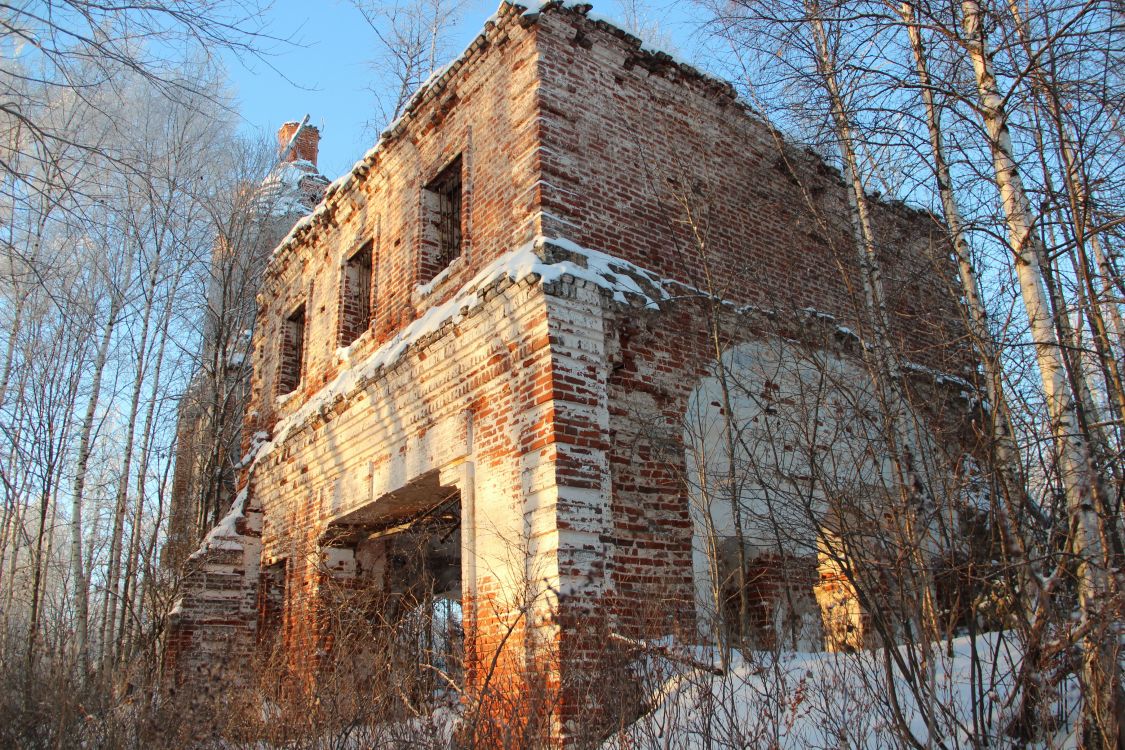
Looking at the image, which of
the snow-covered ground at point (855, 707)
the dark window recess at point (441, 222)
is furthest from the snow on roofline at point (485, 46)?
the snow-covered ground at point (855, 707)

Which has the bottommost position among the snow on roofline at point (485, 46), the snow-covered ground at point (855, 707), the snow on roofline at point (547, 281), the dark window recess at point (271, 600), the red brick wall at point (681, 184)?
the snow-covered ground at point (855, 707)

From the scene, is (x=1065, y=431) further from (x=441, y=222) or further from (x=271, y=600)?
(x=271, y=600)

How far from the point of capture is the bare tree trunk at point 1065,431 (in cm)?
344

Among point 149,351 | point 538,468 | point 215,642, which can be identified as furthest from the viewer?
point 149,351

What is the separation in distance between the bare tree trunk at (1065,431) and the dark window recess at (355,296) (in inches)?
292

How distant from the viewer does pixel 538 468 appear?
6.05m

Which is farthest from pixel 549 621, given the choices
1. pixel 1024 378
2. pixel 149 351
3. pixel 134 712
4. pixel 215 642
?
pixel 149 351

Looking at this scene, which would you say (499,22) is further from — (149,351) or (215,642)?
(149,351)

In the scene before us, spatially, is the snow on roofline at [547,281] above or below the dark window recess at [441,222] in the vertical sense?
below

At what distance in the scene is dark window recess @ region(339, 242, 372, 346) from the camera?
10.5 meters

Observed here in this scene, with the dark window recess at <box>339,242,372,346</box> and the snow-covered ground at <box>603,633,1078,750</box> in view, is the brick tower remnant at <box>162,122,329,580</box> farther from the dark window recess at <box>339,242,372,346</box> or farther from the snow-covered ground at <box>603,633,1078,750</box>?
the snow-covered ground at <box>603,633,1078,750</box>

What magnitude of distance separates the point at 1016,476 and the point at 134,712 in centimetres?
565

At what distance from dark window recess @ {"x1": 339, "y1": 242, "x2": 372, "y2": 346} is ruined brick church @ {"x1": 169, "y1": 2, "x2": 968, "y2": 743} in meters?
0.04

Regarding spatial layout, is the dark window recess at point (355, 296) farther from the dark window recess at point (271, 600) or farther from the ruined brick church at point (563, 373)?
the dark window recess at point (271, 600)
